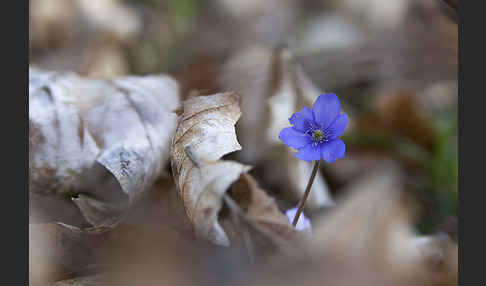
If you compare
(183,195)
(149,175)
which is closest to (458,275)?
(183,195)

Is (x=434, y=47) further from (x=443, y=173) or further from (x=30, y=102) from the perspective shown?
(x=30, y=102)

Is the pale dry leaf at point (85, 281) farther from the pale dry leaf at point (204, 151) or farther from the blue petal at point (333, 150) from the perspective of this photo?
the blue petal at point (333, 150)

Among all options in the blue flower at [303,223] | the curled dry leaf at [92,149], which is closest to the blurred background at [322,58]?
the blue flower at [303,223]

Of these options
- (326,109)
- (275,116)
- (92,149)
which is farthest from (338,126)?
(92,149)

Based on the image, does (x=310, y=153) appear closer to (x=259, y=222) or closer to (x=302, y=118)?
(x=302, y=118)

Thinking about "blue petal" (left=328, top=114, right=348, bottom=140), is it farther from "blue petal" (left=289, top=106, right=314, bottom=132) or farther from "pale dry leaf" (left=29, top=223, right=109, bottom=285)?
"pale dry leaf" (left=29, top=223, right=109, bottom=285)

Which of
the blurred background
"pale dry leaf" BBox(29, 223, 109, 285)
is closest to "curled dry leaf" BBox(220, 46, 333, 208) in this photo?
the blurred background

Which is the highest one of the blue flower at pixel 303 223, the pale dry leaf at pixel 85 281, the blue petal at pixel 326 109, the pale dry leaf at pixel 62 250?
the blue petal at pixel 326 109
